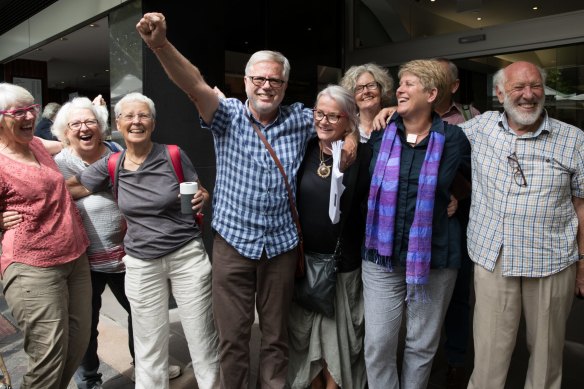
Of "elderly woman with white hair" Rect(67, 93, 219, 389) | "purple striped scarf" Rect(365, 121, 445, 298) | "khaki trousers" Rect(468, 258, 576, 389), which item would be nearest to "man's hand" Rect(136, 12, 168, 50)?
"elderly woman with white hair" Rect(67, 93, 219, 389)

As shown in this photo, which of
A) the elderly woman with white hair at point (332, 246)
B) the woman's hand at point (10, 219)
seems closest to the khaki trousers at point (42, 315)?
the woman's hand at point (10, 219)

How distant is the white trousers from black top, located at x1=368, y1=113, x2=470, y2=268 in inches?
45.6

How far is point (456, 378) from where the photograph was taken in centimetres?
322

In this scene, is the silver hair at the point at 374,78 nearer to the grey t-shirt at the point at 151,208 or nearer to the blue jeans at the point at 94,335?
the grey t-shirt at the point at 151,208

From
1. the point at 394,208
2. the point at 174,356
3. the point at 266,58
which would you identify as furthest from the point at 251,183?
the point at 174,356

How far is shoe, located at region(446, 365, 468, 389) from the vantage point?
3161 mm

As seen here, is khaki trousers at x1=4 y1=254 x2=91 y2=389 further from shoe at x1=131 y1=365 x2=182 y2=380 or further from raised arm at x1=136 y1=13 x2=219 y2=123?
raised arm at x1=136 y1=13 x2=219 y2=123

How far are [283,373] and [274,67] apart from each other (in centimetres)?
173

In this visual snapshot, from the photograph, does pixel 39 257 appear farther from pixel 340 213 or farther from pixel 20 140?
pixel 340 213

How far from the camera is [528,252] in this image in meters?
2.33

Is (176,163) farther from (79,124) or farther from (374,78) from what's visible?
(374,78)

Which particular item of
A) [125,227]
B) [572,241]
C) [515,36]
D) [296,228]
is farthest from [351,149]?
[515,36]

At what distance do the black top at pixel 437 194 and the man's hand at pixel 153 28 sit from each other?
130 cm

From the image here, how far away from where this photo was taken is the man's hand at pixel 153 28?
206 centimetres
